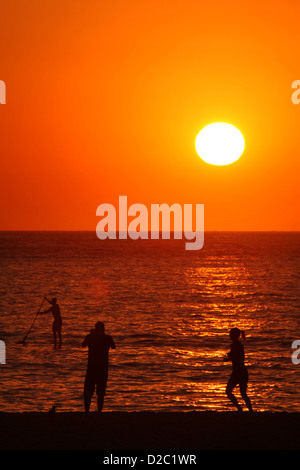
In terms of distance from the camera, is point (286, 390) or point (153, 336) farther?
point (153, 336)

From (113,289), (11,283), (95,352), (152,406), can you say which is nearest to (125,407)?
(152,406)

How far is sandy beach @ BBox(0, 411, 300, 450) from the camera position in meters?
11.5

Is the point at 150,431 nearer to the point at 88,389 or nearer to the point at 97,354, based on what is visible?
the point at 97,354

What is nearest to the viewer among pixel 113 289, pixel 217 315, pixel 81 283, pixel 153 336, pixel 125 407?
pixel 125 407

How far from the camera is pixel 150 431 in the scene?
12.4 m

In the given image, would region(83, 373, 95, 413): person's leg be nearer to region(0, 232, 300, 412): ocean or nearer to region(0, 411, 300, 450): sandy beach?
region(0, 411, 300, 450): sandy beach

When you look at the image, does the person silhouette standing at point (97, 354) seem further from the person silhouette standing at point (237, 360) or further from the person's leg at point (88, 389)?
the person silhouette standing at point (237, 360)

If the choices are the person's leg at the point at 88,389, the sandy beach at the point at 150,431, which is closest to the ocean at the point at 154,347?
the person's leg at the point at 88,389

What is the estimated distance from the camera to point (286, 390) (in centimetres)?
2430

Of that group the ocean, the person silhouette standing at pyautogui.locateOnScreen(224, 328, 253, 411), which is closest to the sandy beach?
the person silhouette standing at pyautogui.locateOnScreen(224, 328, 253, 411)

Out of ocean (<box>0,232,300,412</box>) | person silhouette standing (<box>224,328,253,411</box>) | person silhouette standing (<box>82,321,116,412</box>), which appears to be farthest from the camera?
ocean (<box>0,232,300,412</box>)

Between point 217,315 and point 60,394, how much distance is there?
3061cm

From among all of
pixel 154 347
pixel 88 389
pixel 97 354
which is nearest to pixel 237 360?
pixel 97 354
